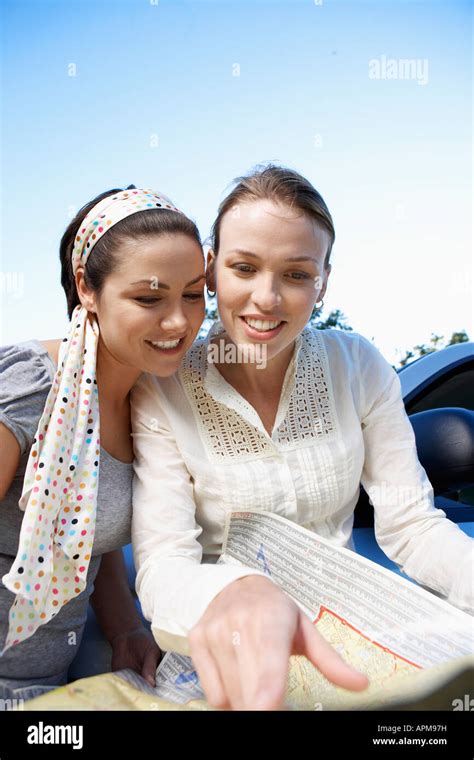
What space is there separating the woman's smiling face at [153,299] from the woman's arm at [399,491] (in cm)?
37

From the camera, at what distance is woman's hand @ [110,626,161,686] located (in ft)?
3.90

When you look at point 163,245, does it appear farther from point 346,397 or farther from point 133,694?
point 133,694

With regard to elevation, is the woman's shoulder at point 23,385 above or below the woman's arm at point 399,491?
above

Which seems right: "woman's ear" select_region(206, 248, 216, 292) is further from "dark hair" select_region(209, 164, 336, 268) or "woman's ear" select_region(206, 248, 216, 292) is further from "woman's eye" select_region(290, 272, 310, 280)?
"woman's eye" select_region(290, 272, 310, 280)

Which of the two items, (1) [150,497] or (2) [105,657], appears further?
(2) [105,657]

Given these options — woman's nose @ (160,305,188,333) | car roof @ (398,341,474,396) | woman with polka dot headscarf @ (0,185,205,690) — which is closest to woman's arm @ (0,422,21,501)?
woman with polka dot headscarf @ (0,185,205,690)

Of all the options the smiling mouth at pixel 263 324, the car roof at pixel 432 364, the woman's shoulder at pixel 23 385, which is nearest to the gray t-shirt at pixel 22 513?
the woman's shoulder at pixel 23 385

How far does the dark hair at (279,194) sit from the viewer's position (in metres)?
1.15

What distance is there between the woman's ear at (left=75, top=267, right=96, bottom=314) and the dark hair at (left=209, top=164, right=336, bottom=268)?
0.73ft

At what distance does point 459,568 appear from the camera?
1.09 m

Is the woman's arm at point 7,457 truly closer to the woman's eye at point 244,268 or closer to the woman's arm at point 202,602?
the woman's arm at point 202,602
